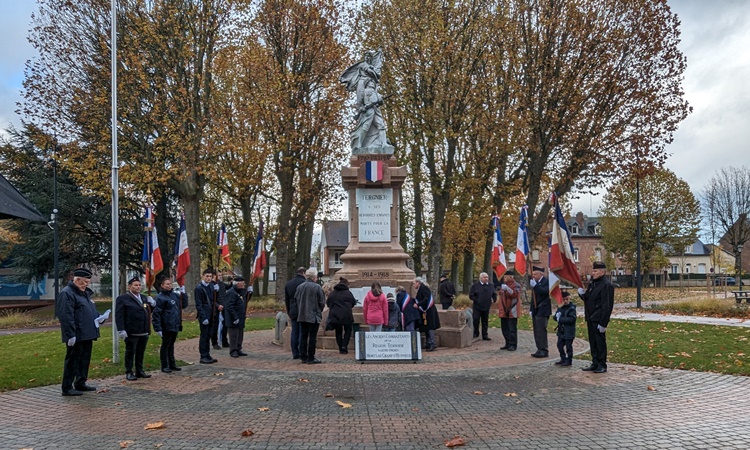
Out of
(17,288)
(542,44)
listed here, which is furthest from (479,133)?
(17,288)

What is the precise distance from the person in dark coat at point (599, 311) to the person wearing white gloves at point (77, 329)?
861cm

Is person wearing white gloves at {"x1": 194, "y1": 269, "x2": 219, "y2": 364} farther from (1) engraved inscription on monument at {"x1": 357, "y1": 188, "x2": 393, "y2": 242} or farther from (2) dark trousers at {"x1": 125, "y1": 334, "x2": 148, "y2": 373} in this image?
(1) engraved inscription on monument at {"x1": 357, "y1": 188, "x2": 393, "y2": 242}

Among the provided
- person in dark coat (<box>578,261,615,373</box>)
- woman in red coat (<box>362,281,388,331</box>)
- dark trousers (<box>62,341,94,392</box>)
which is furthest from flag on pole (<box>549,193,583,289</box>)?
dark trousers (<box>62,341,94,392</box>)

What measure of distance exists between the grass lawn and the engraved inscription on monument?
6.28m

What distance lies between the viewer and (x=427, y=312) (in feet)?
44.8

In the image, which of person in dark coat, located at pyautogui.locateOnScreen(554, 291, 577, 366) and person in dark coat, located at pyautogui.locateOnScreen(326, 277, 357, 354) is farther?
person in dark coat, located at pyautogui.locateOnScreen(326, 277, 357, 354)

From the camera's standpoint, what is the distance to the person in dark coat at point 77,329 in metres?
9.27

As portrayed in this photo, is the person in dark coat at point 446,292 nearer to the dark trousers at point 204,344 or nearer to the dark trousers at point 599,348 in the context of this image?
the dark trousers at point 599,348

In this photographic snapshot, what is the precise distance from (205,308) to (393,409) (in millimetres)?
6010

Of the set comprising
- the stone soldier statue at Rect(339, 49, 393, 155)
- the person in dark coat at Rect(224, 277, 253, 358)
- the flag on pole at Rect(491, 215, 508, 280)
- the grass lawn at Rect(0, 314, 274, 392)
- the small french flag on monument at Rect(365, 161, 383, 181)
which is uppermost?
the stone soldier statue at Rect(339, 49, 393, 155)

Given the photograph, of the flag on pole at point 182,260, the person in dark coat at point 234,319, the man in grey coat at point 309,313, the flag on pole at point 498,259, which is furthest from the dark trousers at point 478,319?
the flag on pole at point 182,260

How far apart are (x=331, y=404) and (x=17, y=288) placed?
46343 millimetres

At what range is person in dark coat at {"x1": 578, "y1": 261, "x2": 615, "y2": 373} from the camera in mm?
10805

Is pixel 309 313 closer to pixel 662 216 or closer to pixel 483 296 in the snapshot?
pixel 483 296
